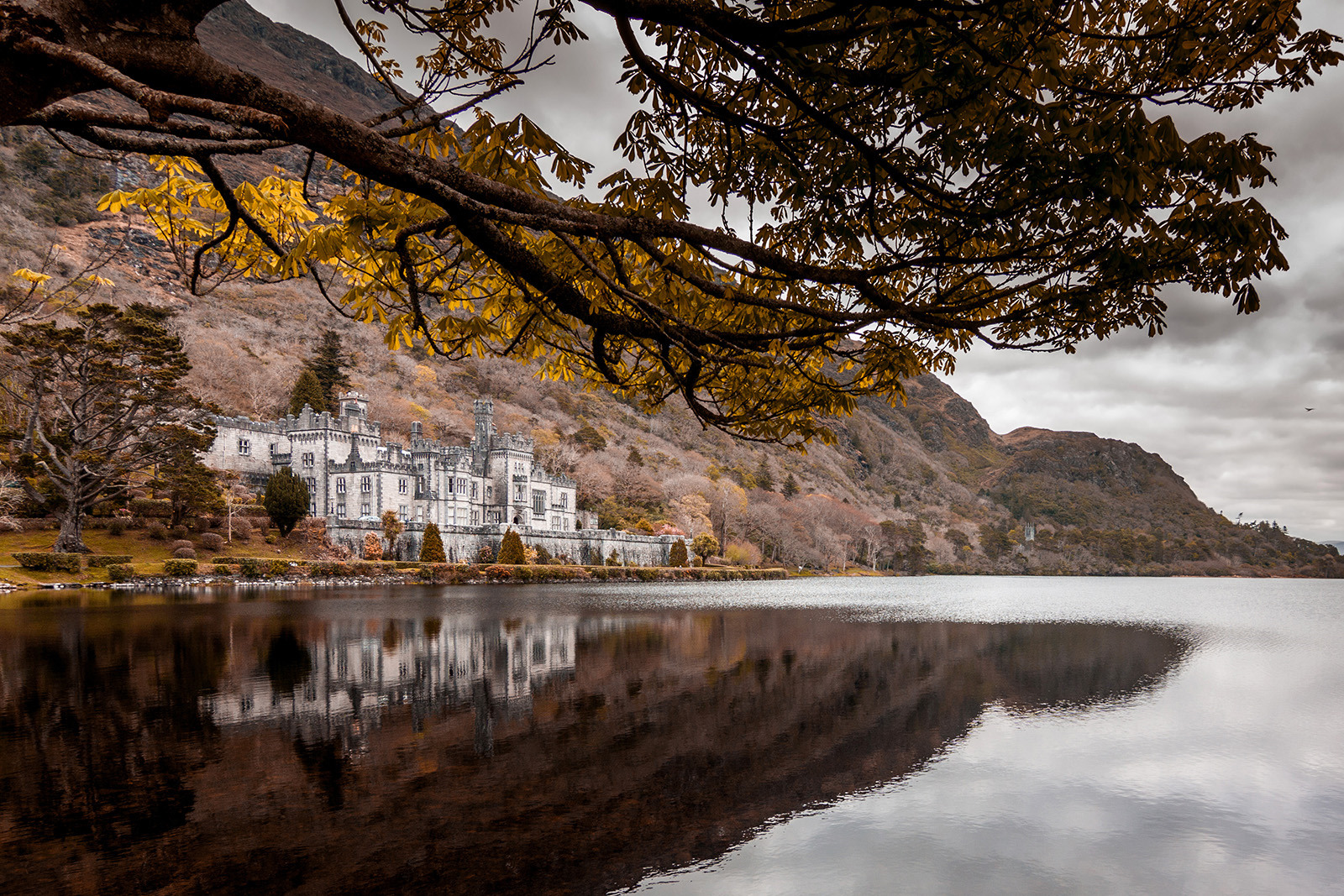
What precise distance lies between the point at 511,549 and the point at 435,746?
2132 inches

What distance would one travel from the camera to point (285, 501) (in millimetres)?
54062

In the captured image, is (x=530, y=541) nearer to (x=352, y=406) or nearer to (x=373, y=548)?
(x=373, y=548)

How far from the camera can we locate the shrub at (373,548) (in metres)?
56.7

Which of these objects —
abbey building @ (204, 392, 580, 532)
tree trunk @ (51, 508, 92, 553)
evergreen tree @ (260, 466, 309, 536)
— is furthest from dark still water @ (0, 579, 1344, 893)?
abbey building @ (204, 392, 580, 532)

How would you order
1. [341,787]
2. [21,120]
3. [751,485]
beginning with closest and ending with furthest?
[21,120], [341,787], [751,485]

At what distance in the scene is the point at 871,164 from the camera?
5.00 metres

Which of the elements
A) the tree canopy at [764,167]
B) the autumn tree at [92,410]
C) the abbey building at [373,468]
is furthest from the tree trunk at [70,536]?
the tree canopy at [764,167]

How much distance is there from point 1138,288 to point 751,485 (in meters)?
124

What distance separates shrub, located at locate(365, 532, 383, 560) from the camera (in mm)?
56719

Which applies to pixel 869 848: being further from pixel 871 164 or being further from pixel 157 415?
pixel 157 415

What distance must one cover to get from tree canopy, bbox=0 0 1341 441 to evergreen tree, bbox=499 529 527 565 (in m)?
56.2

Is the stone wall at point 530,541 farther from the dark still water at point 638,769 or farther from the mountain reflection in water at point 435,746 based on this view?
the dark still water at point 638,769

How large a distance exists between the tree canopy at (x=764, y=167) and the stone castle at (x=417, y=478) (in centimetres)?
5896

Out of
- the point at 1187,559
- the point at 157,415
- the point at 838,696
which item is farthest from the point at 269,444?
the point at 1187,559
